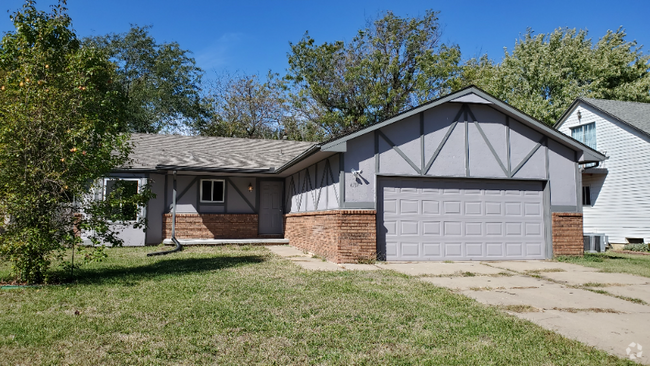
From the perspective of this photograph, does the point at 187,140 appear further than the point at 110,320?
Yes

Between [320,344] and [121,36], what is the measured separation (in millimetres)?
34674

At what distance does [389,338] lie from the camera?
469 cm

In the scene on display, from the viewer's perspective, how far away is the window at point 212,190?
57.0 feet

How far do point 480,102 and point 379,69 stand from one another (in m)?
18.3

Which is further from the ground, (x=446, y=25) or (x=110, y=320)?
(x=446, y=25)

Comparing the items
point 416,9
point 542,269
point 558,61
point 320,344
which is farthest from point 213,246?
point 558,61

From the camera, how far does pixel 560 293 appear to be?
7328 mm

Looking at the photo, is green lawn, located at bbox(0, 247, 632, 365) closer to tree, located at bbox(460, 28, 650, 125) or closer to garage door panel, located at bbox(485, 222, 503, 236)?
garage door panel, located at bbox(485, 222, 503, 236)

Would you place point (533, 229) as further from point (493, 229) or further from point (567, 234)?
point (493, 229)

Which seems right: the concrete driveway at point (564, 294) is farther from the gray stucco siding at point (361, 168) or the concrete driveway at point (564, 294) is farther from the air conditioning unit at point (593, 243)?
the air conditioning unit at point (593, 243)

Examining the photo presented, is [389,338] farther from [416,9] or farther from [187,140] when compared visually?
[416,9]

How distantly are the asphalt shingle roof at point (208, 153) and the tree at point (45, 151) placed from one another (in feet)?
24.1

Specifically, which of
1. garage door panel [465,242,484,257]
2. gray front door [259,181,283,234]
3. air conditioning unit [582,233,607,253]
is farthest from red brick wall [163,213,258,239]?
air conditioning unit [582,233,607,253]

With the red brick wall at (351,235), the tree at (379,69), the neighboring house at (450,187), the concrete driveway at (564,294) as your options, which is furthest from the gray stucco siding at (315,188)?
the tree at (379,69)
